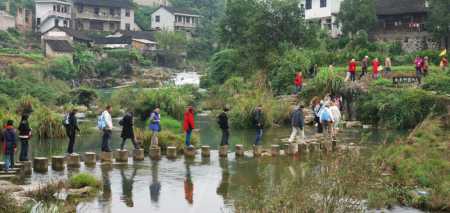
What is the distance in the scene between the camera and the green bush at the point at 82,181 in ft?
62.5

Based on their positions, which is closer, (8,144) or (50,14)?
(8,144)

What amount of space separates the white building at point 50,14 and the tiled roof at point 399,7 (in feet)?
162

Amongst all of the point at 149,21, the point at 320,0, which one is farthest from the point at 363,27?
the point at 149,21

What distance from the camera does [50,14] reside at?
101m

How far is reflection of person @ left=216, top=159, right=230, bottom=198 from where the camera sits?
19719 millimetres

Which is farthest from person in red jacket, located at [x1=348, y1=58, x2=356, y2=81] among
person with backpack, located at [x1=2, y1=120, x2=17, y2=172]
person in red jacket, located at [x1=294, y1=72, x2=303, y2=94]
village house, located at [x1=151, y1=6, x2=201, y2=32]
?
village house, located at [x1=151, y1=6, x2=201, y2=32]

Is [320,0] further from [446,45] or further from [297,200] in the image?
[297,200]

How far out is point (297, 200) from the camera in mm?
14398

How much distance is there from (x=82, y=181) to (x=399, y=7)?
164ft

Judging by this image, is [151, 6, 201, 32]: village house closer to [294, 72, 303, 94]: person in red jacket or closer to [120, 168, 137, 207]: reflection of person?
[294, 72, 303, 94]: person in red jacket

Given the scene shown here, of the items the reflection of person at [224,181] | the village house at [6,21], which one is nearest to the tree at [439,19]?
the reflection of person at [224,181]

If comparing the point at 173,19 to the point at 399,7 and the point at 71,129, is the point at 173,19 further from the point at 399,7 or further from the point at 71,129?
the point at 71,129

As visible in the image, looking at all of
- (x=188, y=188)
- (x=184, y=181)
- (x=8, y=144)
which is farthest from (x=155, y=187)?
(x=8, y=144)

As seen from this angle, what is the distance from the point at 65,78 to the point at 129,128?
1886 inches
